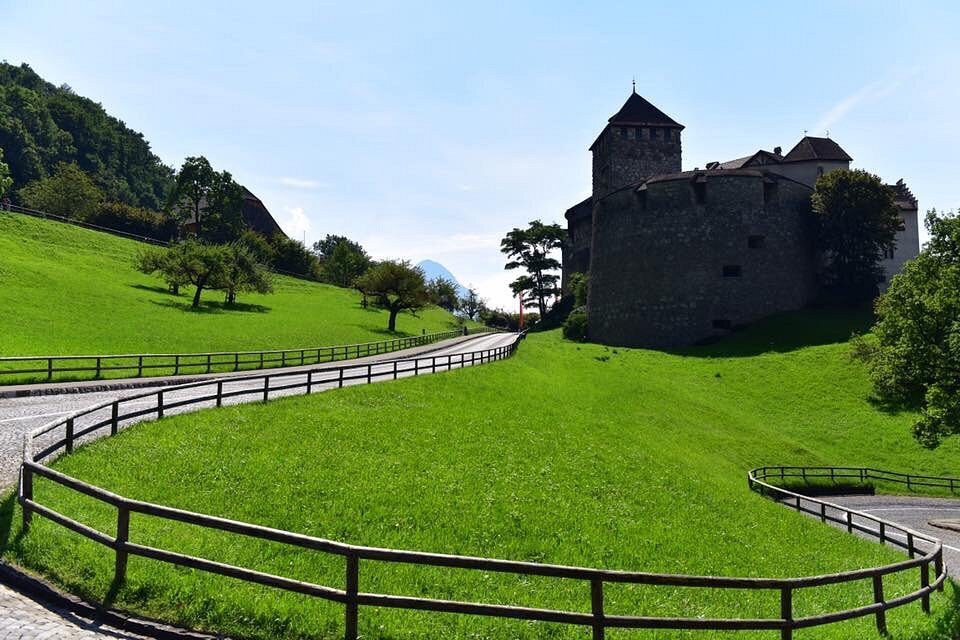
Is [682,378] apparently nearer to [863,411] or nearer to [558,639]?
[863,411]

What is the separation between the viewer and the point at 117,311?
40.5 m

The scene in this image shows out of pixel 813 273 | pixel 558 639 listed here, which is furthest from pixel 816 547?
pixel 813 273

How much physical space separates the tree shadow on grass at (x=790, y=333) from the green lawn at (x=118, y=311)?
2781 cm

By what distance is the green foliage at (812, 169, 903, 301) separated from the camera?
173 feet

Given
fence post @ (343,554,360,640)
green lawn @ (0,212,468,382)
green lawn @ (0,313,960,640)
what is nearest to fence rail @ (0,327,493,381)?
green lawn @ (0,212,468,382)

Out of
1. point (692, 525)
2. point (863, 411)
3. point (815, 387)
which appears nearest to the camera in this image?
point (692, 525)

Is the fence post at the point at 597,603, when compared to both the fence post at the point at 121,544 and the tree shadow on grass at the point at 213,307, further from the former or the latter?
the tree shadow on grass at the point at 213,307

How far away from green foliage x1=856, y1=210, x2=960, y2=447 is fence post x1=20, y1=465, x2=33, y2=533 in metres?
25.2

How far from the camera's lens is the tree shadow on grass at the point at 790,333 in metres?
46.4

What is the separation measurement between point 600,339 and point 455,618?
53770 millimetres

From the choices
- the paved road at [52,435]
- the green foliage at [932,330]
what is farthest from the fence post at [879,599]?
the green foliage at [932,330]

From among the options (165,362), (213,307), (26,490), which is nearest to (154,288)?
(213,307)

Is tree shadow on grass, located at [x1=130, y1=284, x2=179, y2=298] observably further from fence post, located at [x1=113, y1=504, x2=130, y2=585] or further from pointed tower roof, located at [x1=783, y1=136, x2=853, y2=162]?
pointed tower roof, located at [x1=783, y1=136, x2=853, y2=162]

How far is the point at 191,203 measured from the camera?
267 ft
